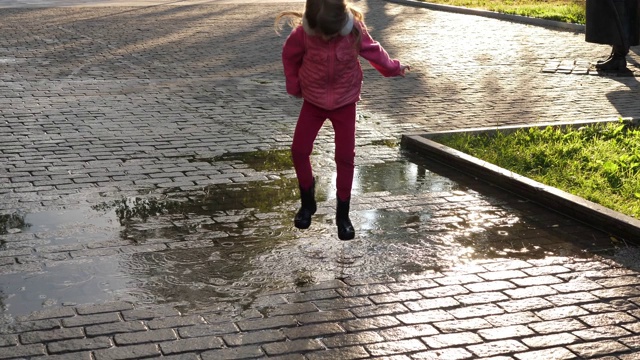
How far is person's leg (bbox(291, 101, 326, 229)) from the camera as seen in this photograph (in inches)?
238

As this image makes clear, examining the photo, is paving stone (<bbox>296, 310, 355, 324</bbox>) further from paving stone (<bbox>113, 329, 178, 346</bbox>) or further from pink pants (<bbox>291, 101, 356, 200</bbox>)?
pink pants (<bbox>291, 101, 356, 200</bbox>)

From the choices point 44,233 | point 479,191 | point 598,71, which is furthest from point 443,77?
point 44,233

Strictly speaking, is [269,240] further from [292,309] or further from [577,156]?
[577,156]

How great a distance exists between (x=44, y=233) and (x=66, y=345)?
197cm

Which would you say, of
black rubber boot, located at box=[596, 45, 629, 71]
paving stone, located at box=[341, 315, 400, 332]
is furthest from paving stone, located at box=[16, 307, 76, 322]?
black rubber boot, located at box=[596, 45, 629, 71]

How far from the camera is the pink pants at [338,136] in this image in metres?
5.98

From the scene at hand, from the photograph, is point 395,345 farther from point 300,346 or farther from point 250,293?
point 250,293

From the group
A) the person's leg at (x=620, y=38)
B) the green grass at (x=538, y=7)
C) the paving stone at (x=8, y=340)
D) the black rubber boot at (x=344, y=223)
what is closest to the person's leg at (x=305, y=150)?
the black rubber boot at (x=344, y=223)

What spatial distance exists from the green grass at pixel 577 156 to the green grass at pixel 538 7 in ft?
36.3

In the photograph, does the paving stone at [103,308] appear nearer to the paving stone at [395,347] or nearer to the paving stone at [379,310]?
the paving stone at [379,310]

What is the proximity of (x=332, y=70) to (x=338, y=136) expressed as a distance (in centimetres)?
42

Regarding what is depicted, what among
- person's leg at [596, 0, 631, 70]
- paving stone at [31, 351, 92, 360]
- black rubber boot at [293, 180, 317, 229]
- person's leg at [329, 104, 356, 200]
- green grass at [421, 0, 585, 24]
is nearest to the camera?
paving stone at [31, 351, 92, 360]

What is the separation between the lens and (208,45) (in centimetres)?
1717

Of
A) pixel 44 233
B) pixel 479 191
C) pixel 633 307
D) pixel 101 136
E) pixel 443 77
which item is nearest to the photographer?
pixel 633 307
